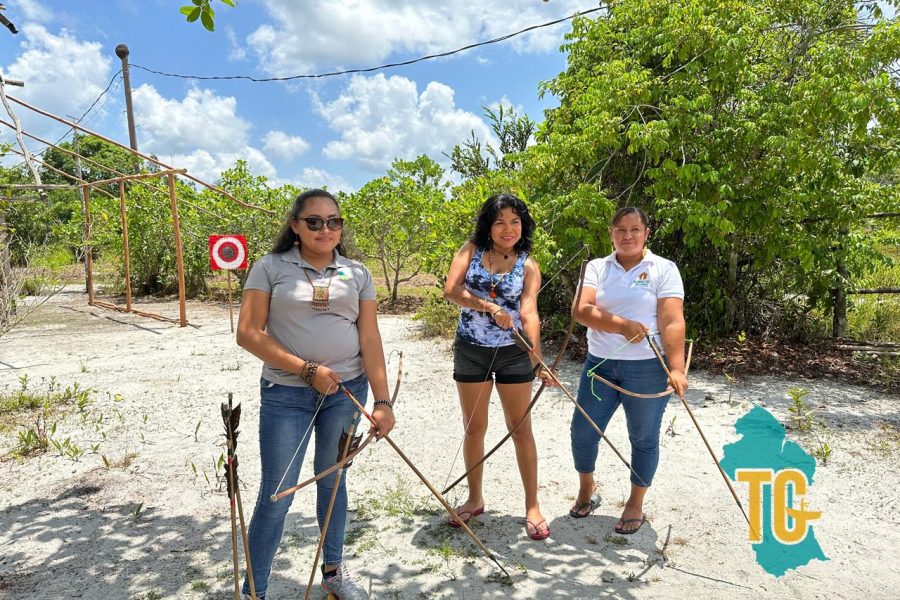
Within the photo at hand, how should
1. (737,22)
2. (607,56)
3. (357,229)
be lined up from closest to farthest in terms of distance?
(737,22) → (607,56) → (357,229)

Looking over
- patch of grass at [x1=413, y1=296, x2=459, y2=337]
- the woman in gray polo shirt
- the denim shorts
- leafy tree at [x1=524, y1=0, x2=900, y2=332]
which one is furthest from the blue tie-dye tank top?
patch of grass at [x1=413, y1=296, x2=459, y2=337]

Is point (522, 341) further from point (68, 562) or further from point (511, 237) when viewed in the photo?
point (68, 562)

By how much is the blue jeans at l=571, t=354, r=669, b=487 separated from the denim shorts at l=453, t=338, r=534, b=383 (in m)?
0.37

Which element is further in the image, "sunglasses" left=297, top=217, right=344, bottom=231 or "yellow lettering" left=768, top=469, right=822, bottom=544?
"yellow lettering" left=768, top=469, right=822, bottom=544

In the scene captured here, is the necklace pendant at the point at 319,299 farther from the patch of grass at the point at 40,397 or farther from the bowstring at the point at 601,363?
the patch of grass at the point at 40,397

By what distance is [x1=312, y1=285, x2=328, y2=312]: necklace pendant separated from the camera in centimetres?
221

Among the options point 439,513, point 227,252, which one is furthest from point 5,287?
point 439,513

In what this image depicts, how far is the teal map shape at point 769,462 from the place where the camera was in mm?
2760

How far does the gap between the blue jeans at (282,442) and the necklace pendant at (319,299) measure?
11.8 inches

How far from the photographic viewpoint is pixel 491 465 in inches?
157

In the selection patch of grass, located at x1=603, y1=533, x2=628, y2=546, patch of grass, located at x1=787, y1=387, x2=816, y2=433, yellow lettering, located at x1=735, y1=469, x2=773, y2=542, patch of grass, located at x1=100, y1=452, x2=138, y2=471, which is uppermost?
patch of grass, located at x1=787, y1=387, x2=816, y2=433

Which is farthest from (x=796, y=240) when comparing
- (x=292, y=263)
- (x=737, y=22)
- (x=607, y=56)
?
(x=292, y=263)

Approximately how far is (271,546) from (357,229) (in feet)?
35.0

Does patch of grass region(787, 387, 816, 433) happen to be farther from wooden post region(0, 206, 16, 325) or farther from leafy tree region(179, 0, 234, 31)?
wooden post region(0, 206, 16, 325)
